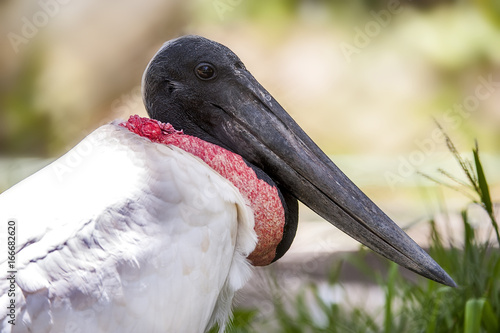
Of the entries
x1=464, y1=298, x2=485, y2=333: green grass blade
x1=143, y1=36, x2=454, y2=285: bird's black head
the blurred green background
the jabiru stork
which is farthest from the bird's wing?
the blurred green background

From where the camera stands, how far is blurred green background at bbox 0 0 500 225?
6.34 m

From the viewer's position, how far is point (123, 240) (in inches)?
75.7

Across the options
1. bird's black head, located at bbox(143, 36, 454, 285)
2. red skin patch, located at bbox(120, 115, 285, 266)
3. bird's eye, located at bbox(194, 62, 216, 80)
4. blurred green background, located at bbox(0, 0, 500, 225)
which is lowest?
blurred green background, located at bbox(0, 0, 500, 225)

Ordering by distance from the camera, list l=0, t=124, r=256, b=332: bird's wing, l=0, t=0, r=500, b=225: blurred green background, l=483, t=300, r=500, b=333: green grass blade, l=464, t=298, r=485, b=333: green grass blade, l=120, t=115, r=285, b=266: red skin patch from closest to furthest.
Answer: l=0, t=124, r=256, b=332: bird's wing
l=120, t=115, r=285, b=266: red skin patch
l=464, t=298, r=485, b=333: green grass blade
l=483, t=300, r=500, b=333: green grass blade
l=0, t=0, r=500, b=225: blurred green background

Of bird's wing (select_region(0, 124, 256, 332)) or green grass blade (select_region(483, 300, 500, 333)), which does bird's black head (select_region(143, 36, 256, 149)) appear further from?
green grass blade (select_region(483, 300, 500, 333))

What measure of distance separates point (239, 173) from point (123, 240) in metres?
0.47

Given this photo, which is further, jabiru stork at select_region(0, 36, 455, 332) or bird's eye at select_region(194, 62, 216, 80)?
bird's eye at select_region(194, 62, 216, 80)

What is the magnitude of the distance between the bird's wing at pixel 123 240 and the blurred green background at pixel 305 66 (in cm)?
401

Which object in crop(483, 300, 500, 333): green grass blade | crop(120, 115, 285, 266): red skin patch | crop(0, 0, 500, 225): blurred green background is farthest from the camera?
crop(0, 0, 500, 225): blurred green background

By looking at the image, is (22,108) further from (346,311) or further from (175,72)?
(175,72)

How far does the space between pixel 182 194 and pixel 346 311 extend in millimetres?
1682

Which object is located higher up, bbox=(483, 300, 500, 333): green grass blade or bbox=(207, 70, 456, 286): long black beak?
bbox=(207, 70, 456, 286): long black beak

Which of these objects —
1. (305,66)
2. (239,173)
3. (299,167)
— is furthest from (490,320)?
(305,66)

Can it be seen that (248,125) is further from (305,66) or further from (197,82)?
(305,66)
